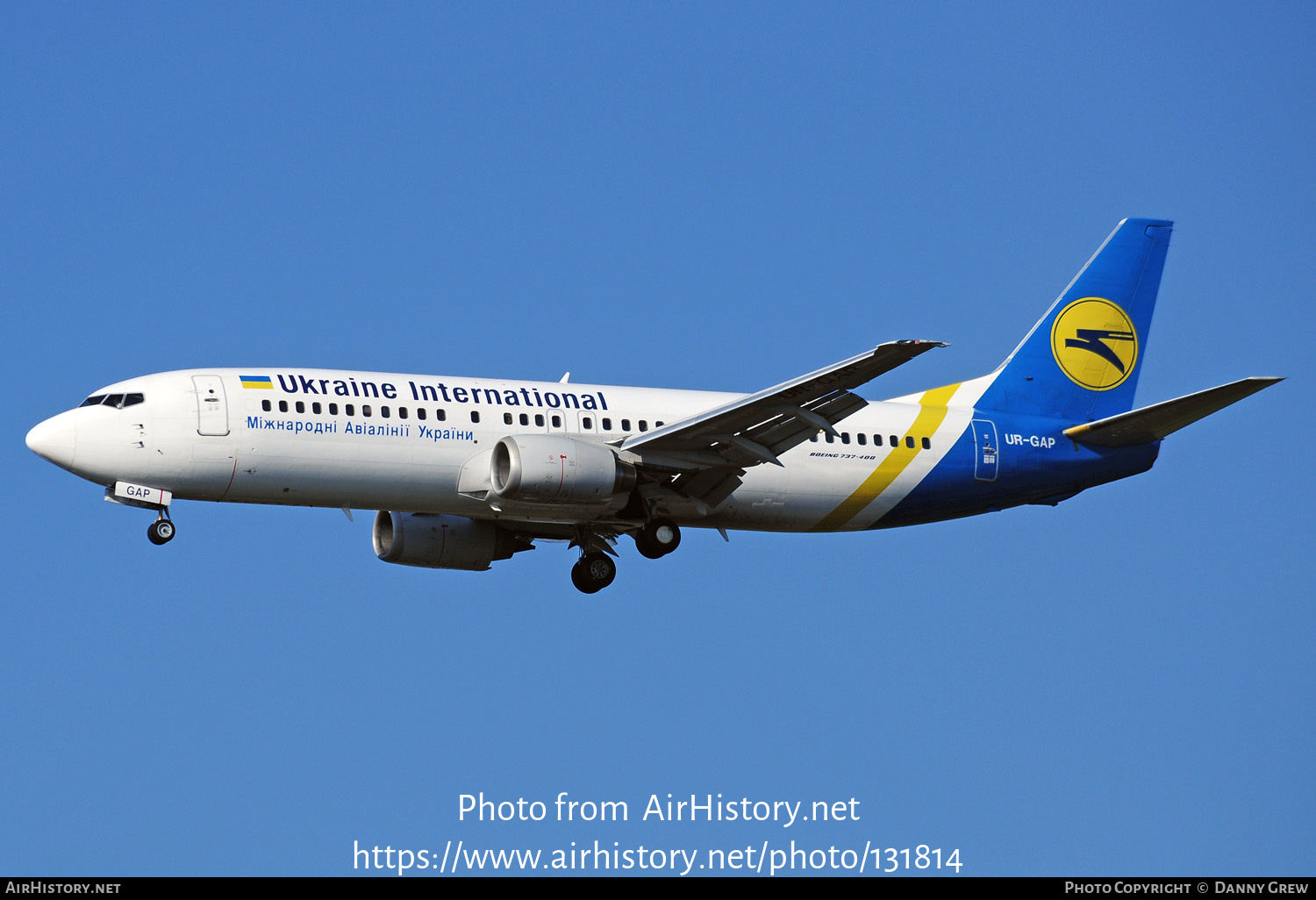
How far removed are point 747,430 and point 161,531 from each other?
12.5 meters

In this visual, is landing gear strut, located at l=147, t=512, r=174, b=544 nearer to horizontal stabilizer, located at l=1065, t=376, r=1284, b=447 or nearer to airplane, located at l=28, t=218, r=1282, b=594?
airplane, located at l=28, t=218, r=1282, b=594

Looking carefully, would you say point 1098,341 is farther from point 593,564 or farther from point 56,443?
point 56,443

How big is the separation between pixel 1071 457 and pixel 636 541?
1105 centimetres

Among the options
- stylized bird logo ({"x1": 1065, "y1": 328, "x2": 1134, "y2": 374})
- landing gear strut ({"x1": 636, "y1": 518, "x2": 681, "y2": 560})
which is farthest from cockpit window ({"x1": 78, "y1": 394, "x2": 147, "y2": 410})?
stylized bird logo ({"x1": 1065, "y1": 328, "x2": 1134, "y2": 374})

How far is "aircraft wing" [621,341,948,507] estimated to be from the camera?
35.6 meters

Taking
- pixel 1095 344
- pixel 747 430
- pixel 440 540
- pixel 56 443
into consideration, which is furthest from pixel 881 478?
pixel 56 443

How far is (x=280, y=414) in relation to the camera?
3691 cm

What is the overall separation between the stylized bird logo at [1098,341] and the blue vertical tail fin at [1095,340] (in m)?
0.02

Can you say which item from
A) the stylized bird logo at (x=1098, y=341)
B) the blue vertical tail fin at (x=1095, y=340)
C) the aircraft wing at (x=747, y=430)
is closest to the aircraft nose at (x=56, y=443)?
the aircraft wing at (x=747, y=430)

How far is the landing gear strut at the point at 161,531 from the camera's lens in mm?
36938

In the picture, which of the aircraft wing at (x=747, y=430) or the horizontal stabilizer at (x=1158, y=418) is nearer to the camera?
the aircraft wing at (x=747, y=430)

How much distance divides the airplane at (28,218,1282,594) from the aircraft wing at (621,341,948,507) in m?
0.05

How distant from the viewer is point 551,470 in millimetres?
36750

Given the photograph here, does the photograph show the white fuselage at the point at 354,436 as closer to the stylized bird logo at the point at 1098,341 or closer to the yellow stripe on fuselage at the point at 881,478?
the yellow stripe on fuselage at the point at 881,478
